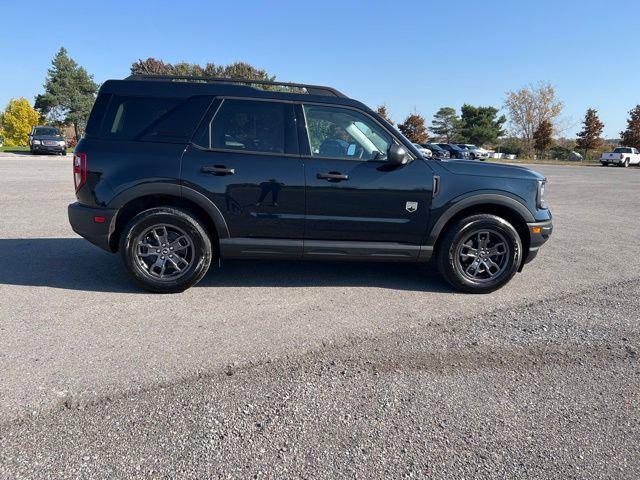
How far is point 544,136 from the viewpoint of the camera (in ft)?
202

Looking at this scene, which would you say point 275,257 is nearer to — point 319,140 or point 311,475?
point 319,140

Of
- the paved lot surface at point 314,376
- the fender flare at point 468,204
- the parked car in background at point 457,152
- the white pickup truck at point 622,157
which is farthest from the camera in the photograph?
the white pickup truck at point 622,157

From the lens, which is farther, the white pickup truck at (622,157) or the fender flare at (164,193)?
Result: the white pickup truck at (622,157)

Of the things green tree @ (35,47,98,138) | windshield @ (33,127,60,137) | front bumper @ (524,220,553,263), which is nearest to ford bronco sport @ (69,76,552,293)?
front bumper @ (524,220,553,263)

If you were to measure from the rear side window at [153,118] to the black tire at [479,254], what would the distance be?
280 cm

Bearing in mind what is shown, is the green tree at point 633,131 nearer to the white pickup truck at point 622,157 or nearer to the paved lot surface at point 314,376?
the white pickup truck at point 622,157

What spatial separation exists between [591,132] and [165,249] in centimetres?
6755

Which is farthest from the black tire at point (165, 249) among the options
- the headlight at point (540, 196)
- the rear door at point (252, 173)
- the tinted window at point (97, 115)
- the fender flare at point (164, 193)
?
the headlight at point (540, 196)

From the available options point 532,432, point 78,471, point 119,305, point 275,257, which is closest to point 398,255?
point 275,257

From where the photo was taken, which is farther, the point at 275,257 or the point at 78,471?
the point at 275,257

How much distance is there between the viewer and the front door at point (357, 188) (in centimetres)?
454

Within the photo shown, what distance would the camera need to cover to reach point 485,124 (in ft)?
208

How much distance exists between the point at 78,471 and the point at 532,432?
90.5 inches

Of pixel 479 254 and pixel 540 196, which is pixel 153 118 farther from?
pixel 540 196
